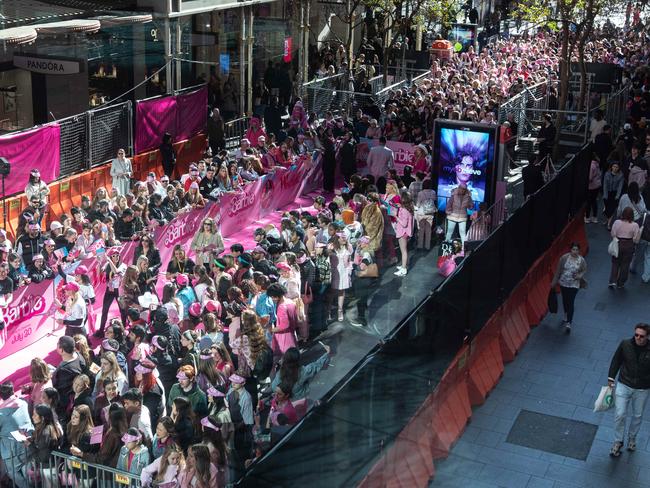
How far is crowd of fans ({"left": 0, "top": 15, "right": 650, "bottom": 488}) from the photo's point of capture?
32.7ft

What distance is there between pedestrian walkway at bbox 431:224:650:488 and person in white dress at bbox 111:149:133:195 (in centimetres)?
901

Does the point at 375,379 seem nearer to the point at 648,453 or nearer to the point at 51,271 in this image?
the point at 648,453

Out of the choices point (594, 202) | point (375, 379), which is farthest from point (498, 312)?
point (594, 202)

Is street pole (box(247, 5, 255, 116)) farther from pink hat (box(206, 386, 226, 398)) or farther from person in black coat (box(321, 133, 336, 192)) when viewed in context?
pink hat (box(206, 386, 226, 398))

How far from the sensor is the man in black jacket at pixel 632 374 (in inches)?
452

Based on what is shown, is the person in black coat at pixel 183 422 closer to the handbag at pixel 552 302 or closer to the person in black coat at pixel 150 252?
the person in black coat at pixel 150 252

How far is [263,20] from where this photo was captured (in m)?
32.4

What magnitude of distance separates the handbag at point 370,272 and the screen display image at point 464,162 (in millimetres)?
4051

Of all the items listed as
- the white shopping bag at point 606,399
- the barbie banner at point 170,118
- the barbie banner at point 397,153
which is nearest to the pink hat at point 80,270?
the white shopping bag at point 606,399

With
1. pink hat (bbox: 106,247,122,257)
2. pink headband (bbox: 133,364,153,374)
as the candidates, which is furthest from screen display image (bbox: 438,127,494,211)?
pink headband (bbox: 133,364,153,374)

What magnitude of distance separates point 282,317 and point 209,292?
1145 mm

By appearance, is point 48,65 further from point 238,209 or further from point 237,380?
point 237,380

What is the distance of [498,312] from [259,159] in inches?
349

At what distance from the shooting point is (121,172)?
825 inches
